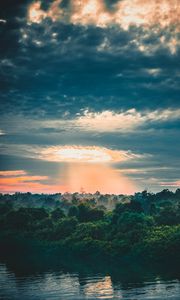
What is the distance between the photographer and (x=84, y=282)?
54.2 m

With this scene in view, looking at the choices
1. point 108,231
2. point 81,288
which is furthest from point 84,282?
point 108,231

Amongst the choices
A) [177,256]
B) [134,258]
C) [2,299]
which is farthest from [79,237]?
[2,299]

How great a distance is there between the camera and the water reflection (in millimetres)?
45281

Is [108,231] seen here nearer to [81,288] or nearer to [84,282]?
[84,282]

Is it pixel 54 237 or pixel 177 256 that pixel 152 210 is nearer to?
pixel 54 237

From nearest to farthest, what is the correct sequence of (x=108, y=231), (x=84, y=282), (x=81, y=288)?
1. (x=81, y=288)
2. (x=84, y=282)
3. (x=108, y=231)

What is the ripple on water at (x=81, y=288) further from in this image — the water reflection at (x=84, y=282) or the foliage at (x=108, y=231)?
the foliage at (x=108, y=231)

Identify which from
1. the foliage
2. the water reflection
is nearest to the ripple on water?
the water reflection

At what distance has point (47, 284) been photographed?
53.6m

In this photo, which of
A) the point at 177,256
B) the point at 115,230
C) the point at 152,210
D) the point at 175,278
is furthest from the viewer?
the point at 152,210

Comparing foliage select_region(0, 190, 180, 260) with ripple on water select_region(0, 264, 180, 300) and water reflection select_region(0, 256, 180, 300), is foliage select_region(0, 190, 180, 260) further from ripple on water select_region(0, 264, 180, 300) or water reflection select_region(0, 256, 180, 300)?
ripple on water select_region(0, 264, 180, 300)

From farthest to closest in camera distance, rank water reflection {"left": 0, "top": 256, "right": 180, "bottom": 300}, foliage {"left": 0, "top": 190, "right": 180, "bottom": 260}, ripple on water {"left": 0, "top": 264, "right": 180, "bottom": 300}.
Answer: foliage {"left": 0, "top": 190, "right": 180, "bottom": 260}, water reflection {"left": 0, "top": 256, "right": 180, "bottom": 300}, ripple on water {"left": 0, "top": 264, "right": 180, "bottom": 300}

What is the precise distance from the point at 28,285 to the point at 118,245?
23212 mm

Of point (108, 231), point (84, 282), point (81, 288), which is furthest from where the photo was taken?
point (108, 231)
